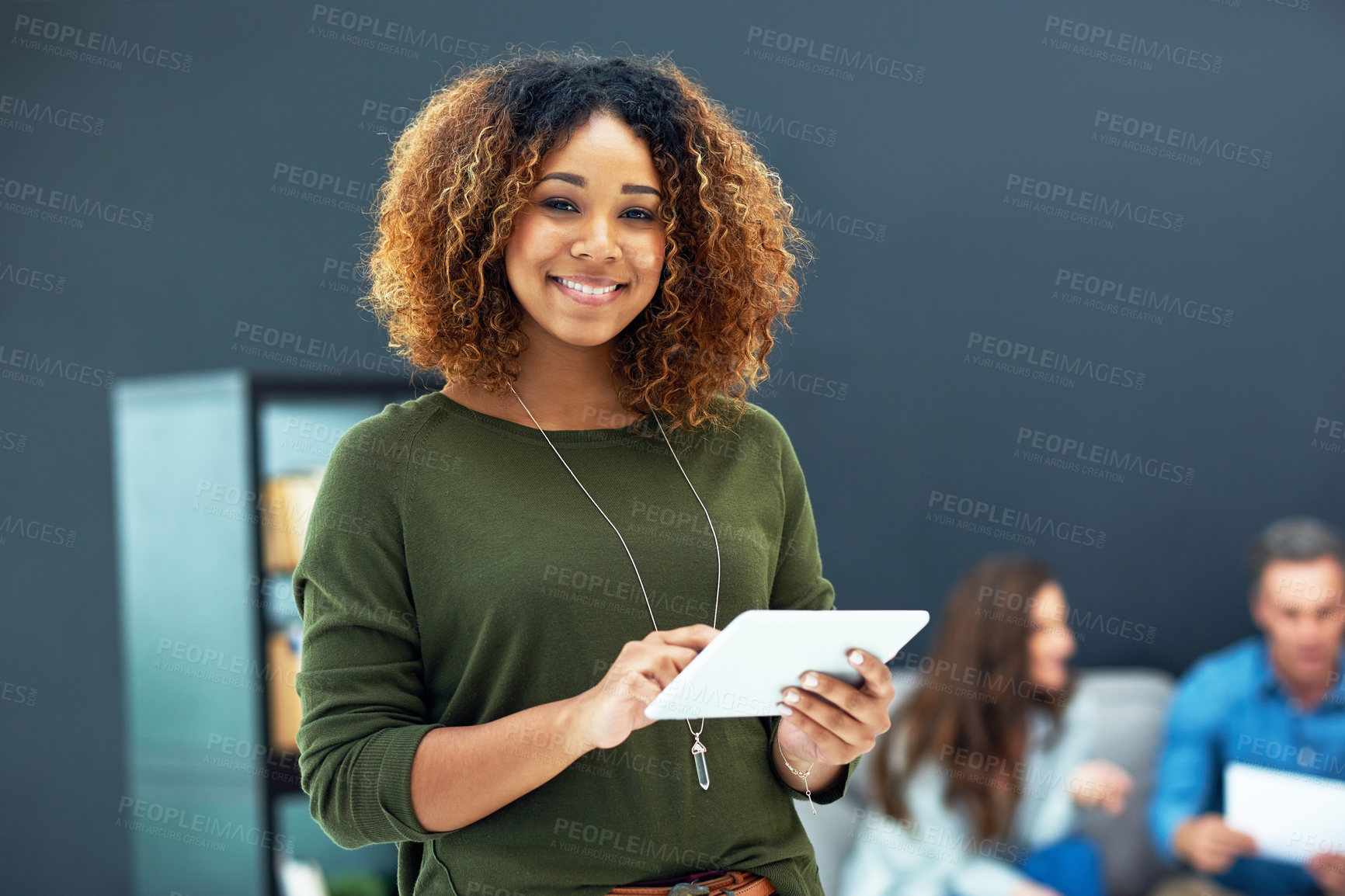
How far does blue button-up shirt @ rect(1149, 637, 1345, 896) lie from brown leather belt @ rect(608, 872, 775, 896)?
2.47 metres

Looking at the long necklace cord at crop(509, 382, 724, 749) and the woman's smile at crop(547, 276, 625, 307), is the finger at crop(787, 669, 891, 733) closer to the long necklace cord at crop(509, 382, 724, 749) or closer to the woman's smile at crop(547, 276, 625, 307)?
the long necklace cord at crop(509, 382, 724, 749)

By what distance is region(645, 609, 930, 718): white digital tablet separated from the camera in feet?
3.10

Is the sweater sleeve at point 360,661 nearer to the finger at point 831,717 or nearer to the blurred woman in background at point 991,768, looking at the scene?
the finger at point 831,717

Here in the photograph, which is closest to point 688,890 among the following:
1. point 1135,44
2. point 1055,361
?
point 1055,361

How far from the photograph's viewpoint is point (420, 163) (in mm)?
1346

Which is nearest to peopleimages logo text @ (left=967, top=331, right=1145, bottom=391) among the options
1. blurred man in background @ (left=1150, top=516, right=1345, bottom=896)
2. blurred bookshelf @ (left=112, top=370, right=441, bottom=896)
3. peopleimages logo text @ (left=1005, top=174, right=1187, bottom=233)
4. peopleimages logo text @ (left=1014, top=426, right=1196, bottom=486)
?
peopleimages logo text @ (left=1014, top=426, right=1196, bottom=486)

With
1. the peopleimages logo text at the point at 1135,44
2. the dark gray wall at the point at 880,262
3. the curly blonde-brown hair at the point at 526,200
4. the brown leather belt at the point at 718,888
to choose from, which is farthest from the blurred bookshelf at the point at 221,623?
the peopleimages logo text at the point at 1135,44

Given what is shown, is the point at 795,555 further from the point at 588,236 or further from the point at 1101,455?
the point at 1101,455

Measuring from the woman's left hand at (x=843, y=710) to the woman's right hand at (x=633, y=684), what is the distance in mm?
133

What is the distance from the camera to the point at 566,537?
1.17m

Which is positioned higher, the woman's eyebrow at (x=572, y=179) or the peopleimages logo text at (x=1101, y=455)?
the woman's eyebrow at (x=572, y=179)

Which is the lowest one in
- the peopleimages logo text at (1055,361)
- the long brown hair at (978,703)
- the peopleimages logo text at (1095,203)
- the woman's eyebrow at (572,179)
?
the long brown hair at (978,703)

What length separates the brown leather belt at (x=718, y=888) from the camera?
3.61 feet

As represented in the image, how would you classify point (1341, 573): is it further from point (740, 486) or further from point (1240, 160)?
point (740, 486)
